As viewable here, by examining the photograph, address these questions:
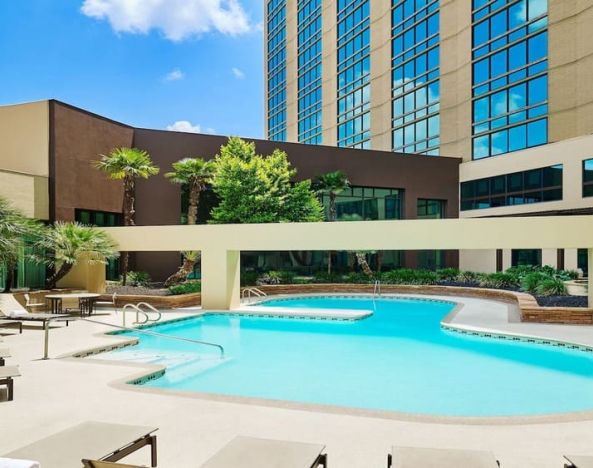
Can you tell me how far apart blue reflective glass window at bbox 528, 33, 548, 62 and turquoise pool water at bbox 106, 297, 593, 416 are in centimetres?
1984

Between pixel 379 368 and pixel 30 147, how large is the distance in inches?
744

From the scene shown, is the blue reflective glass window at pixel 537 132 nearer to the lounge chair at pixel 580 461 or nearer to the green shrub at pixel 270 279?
the green shrub at pixel 270 279

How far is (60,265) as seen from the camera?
20.6 metres

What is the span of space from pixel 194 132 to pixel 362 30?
24.2m

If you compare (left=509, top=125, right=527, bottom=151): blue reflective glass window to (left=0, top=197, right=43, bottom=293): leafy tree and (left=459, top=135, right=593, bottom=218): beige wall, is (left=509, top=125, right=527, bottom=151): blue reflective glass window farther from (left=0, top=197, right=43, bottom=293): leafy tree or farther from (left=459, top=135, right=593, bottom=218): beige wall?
(left=0, top=197, right=43, bottom=293): leafy tree

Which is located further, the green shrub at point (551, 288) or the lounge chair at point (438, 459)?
the green shrub at point (551, 288)

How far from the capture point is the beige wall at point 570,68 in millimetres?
26656

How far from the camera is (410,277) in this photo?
28.2 metres

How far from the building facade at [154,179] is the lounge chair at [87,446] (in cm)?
1797

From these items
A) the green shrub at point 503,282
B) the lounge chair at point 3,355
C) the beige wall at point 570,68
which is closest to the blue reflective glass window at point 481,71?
the beige wall at point 570,68

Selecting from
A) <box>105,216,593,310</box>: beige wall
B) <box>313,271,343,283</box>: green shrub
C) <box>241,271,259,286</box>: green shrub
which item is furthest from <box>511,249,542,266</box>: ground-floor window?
<box>241,271,259,286</box>: green shrub

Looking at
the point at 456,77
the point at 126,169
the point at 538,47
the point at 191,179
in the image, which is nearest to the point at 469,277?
the point at 538,47

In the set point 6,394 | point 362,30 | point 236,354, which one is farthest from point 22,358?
point 362,30

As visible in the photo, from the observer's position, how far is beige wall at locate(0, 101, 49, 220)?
2203 centimetres
